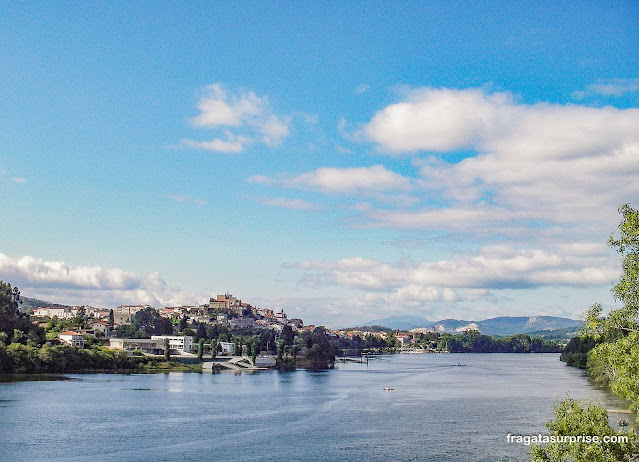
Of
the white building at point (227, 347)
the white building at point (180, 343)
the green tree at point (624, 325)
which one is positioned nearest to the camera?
the green tree at point (624, 325)

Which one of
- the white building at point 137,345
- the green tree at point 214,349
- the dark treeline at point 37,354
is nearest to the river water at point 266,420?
the dark treeline at point 37,354

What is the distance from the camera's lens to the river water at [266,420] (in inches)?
1593

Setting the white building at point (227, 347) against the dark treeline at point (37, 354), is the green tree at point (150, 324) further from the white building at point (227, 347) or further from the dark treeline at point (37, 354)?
the dark treeline at point (37, 354)

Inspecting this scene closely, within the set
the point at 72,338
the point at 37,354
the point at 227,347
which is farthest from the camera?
the point at 227,347

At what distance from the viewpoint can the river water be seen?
133 feet

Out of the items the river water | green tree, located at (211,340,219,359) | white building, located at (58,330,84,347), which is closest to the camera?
the river water

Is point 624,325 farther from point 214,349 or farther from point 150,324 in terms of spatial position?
point 150,324

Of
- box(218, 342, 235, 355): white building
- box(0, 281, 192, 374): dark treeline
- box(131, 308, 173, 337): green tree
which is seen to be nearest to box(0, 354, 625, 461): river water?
box(0, 281, 192, 374): dark treeline

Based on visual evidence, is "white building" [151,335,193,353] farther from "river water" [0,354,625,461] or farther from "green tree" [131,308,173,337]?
"river water" [0,354,625,461]

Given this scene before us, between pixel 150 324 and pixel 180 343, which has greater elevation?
pixel 150 324

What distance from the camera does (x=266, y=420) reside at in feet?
178

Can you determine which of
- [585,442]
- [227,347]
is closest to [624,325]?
[585,442]

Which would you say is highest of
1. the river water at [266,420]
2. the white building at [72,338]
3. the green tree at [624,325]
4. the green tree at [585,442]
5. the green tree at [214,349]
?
the green tree at [624,325]

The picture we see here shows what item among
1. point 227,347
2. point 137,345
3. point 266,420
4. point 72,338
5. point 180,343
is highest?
point 72,338
